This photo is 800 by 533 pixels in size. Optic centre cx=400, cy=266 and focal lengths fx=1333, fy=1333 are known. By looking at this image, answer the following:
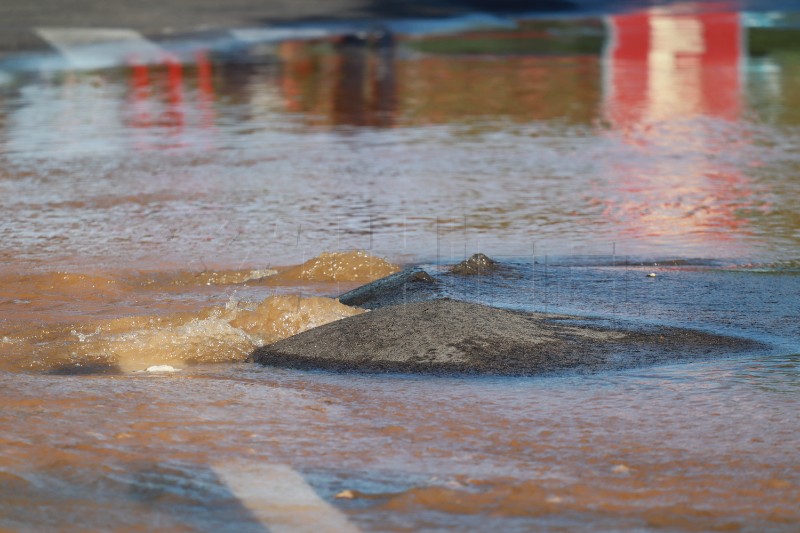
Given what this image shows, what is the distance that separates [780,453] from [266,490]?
1357 millimetres

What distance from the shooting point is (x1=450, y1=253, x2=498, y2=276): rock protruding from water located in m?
5.96

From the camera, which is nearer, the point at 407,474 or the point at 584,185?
the point at 407,474

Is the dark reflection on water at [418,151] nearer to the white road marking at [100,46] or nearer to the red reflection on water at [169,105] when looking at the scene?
the red reflection on water at [169,105]

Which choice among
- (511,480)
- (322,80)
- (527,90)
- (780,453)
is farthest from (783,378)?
(322,80)

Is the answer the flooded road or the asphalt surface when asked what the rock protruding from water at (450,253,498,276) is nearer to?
the flooded road

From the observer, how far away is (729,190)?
8.11 meters

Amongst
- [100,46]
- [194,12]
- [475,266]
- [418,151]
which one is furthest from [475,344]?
[194,12]

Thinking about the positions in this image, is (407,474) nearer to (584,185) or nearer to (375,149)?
(584,185)

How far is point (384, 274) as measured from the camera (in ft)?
20.3

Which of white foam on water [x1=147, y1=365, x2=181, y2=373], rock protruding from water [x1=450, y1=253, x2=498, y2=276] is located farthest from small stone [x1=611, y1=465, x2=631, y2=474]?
rock protruding from water [x1=450, y1=253, x2=498, y2=276]

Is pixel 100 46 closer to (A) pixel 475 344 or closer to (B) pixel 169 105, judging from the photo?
(B) pixel 169 105

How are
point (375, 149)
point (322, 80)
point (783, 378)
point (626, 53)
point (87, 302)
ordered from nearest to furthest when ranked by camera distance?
point (783, 378), point (87, 302), point (375, 149), point (322, 80), point (626, 53)

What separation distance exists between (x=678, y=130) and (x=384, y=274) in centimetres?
516

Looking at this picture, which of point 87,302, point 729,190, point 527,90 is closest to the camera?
point 87,302
